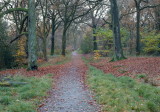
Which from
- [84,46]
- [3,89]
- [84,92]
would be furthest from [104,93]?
[84,46]

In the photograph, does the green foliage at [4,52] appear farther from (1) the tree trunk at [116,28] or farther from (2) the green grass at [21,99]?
(2) the green grass at [21,99]

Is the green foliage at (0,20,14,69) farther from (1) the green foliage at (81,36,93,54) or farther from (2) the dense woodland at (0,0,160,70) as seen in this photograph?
(1) the green foliage at (81,36,93,54)

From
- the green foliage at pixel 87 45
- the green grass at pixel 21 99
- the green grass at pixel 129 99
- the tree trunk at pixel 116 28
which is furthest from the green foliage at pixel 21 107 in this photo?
the green foliage at pixel 87 45

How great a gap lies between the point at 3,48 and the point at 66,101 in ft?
51.9

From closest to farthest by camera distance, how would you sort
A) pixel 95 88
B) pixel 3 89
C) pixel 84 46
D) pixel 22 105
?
pixel 22 105 → pixel 3 89 → pixel 95 88 → pixel 84 46

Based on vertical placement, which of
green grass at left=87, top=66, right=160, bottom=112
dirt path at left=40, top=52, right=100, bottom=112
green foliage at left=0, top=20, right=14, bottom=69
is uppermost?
green foliage at left=0, top=20, right=14, bottom=69

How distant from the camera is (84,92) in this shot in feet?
32.1

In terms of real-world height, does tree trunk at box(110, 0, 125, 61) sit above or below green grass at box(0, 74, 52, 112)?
above

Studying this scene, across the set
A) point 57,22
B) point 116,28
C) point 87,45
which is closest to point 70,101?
point 116,28

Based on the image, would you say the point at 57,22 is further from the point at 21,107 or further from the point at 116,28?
the point at 21,107

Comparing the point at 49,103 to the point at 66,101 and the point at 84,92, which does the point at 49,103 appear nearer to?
the point at 66,101

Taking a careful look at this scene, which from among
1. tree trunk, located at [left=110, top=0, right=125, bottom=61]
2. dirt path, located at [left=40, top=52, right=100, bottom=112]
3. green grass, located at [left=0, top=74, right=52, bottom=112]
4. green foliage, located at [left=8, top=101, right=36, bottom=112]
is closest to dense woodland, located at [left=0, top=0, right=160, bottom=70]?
tree trunk, located at [left=110, top=0, right=125, bottom=61]

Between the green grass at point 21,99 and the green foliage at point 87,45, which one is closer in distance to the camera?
the green grass at point 21,99

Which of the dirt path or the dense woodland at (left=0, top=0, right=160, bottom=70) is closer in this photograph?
the dirt path
